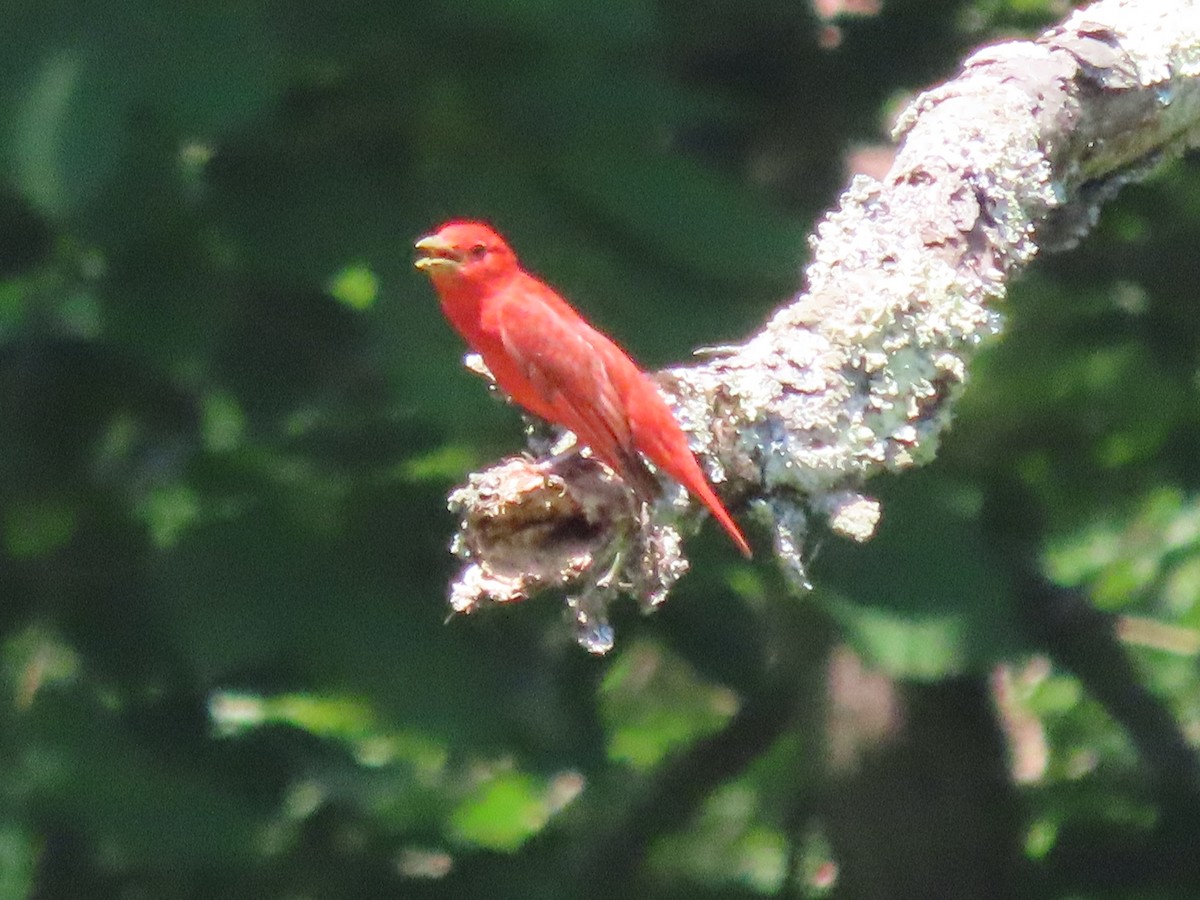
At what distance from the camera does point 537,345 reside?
10.5ft

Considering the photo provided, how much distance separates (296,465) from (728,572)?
2.55 feet

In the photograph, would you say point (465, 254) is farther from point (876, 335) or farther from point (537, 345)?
point (876, 335)

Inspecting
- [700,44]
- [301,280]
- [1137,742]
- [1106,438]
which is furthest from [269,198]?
[1137,742]

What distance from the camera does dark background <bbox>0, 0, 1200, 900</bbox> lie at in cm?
290

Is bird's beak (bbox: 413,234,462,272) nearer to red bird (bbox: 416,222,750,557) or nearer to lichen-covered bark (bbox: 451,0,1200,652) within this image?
red bird (bbox: 416,222,750,557)

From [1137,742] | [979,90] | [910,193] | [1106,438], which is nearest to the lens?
[910,193]

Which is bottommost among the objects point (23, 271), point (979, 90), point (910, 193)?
point (910, 193)

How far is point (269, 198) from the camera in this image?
3.09 metres

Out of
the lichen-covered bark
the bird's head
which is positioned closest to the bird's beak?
the bird's head

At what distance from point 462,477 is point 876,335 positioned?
1.02 metres

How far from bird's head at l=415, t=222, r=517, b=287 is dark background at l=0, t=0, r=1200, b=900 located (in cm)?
4

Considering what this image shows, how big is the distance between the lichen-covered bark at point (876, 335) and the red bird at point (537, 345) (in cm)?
12

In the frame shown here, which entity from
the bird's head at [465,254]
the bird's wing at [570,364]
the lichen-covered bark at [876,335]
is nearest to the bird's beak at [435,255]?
the bird's head at [465,254]

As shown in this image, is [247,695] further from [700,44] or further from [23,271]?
[700,44]
